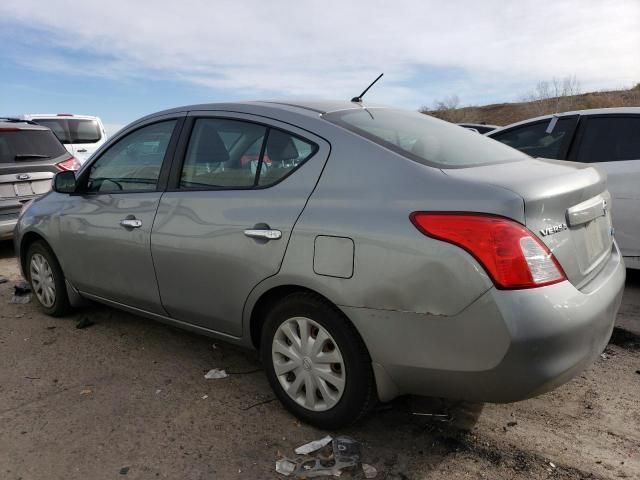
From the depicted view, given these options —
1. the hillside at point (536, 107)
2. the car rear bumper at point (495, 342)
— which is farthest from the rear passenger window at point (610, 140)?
the hillside at point (536, 107)

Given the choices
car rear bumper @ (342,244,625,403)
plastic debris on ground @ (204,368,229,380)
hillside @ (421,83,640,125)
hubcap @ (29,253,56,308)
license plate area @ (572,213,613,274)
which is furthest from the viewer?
hillside @ (421,83,640,125)

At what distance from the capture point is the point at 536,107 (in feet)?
130

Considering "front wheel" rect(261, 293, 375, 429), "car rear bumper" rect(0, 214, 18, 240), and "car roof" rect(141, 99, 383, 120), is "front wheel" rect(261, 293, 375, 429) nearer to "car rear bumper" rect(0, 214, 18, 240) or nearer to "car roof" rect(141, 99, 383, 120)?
"car roof" rect(141, 99, 383, 120)

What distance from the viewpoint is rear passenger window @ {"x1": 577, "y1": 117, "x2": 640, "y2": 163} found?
4.80 meters

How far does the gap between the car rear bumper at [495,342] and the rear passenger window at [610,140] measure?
9.43 feet

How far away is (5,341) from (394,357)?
320 centimetres

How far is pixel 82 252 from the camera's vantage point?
3.91 metres

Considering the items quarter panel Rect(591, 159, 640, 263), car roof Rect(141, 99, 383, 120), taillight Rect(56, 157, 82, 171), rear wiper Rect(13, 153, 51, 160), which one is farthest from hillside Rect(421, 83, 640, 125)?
car roof Rect(141, 99, 383, 120)

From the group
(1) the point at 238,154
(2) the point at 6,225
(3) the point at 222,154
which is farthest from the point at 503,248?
(2) the point at 6,225

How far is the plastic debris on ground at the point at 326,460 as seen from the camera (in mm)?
2428

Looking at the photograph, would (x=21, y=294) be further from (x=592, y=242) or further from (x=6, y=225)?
(x=592, y=242)

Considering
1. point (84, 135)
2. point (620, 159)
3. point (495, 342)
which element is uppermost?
point (84, 135)

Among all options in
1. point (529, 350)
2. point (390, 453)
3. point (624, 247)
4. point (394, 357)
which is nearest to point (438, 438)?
point (390, 453)

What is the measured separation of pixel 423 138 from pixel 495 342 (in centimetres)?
121
